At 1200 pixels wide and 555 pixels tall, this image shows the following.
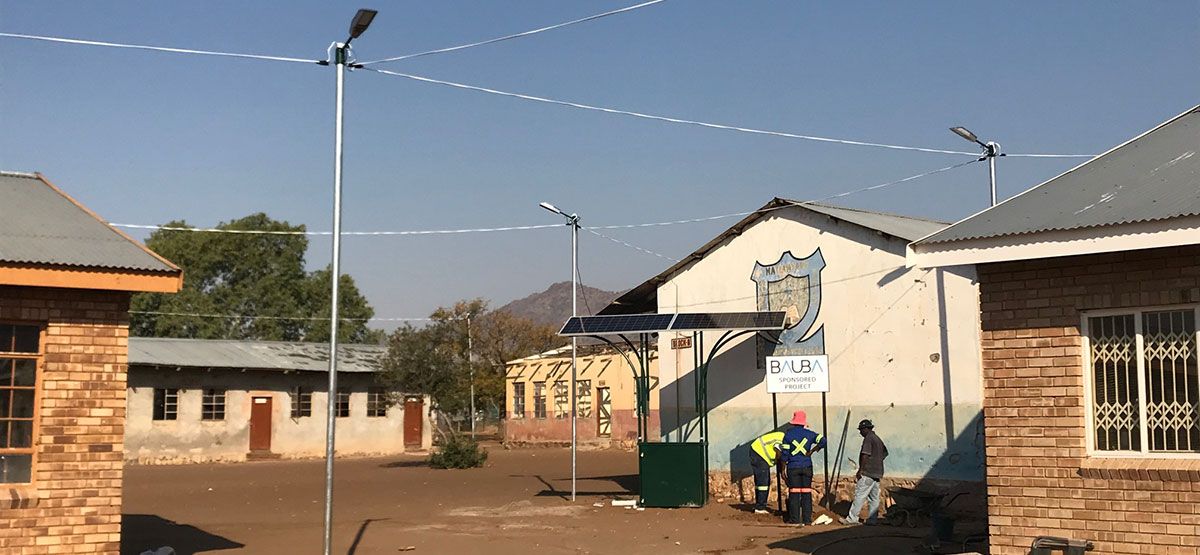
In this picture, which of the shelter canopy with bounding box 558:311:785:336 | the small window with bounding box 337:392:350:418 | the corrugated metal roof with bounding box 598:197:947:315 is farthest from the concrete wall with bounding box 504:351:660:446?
the shelter canopy with bounding box 558:311:785:336

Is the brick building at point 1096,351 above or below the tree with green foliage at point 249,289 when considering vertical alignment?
below

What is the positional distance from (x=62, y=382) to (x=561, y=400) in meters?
44.3

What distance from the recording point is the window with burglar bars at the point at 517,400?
6042 cm

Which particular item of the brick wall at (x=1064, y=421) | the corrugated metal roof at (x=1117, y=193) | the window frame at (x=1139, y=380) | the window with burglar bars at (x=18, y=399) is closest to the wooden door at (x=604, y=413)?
the window with burglar bars at (x=18, y=399)

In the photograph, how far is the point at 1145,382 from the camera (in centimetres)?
1152

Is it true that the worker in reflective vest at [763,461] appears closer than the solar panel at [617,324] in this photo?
Yes

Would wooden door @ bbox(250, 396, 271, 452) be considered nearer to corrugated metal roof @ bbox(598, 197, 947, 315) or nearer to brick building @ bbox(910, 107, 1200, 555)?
corrugated metal roof @ bbox(598, 197, 947, 315)

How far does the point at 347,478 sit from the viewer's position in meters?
34.6

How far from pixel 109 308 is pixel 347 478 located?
21.4 metres

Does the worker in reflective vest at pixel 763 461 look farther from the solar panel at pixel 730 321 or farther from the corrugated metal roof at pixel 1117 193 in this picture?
the corrugated metal roof at pixel 1117 193

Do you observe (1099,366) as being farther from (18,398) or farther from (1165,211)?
(18,398)

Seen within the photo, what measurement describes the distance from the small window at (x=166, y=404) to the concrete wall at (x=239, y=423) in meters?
0.15

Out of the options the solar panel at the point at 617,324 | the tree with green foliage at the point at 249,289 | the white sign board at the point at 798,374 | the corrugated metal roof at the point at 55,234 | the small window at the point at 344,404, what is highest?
the tree with green foliage at the point at 249,289

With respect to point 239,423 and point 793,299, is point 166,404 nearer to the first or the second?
point 239,423
